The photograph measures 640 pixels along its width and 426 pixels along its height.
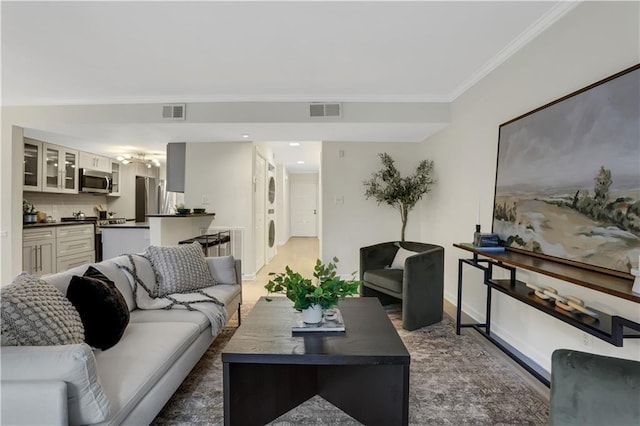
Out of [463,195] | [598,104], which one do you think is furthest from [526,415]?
[463,195]

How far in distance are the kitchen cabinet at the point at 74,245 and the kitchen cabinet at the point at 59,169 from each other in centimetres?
73

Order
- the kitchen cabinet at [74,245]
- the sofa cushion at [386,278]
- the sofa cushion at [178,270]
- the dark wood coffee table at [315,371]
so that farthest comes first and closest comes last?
1. the kitchen cabinet at [74,245]
2. the sofa cushion at [386,278]
3. the sofa cushion at [178,270]
4. the dark wood coffee table at [315,371]

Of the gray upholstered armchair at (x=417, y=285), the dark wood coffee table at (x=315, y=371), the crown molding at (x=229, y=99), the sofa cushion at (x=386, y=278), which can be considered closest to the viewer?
the dark wood coffee table at (x=315, y=371)

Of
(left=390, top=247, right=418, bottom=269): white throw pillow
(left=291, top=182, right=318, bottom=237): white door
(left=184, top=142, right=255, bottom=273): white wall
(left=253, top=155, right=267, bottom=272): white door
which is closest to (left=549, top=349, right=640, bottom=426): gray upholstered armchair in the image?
(left=390, top=247, right=418, bottom=269): white throw pillow

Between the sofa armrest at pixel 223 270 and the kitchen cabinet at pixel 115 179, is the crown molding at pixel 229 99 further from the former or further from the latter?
the kitchen cabinet at pixel 115 179

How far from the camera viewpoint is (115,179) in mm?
7043

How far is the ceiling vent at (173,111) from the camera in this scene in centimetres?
385

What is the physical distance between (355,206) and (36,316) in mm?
4059

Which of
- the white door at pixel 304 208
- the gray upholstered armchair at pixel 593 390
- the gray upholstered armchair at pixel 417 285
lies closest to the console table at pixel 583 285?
the gray upholstered armchair at pixel 593 390

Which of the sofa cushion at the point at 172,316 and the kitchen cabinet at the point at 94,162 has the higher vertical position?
the kitchen cabinet at the point at 94,162

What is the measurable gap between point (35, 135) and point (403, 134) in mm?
5395

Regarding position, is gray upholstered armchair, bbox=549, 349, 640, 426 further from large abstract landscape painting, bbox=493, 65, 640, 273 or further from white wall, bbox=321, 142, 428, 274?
white wall, bbox=321, 142, 428, 274

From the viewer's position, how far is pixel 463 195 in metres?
3.54

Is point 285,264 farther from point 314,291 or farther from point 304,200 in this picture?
point 304,200
